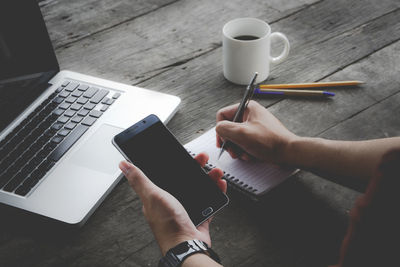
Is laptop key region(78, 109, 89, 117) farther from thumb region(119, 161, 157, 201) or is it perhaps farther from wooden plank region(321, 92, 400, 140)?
wooden plank region(321, 92, 400, 140)

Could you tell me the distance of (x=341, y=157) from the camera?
2.50ft

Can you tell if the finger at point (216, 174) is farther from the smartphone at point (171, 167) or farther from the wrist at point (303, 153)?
the wrist at point (303, 153)

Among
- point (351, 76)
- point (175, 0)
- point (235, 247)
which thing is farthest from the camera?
point (175, 0)

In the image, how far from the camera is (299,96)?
3.28ft

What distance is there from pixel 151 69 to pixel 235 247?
23.1 inches

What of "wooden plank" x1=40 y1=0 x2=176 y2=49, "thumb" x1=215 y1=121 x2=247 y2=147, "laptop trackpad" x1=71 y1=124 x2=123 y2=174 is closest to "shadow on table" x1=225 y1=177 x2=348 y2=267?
"thumb" x1=215 y1=121 x2=247 y2=147

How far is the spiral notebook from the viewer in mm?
774

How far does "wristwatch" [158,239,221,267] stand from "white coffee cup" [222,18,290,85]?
0.52 meters

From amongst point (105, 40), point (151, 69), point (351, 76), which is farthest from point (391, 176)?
point (105, 40)

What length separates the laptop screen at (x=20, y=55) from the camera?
92cm

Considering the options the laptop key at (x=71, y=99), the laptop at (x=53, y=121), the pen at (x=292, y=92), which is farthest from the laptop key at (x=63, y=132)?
the pen at (x=292, y=92)

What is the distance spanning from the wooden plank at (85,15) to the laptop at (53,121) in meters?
0.27

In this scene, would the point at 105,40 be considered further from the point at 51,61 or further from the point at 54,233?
the point at 54,233

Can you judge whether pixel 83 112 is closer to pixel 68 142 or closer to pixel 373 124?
pixel 68 142
